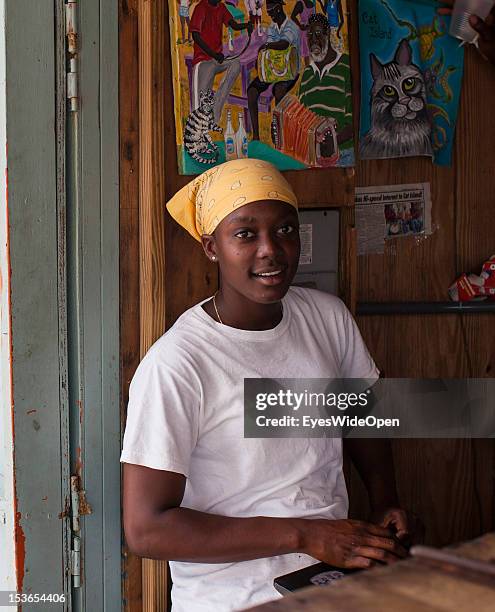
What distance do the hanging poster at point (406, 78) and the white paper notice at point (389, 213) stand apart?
0.41 ft

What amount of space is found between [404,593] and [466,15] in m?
2.47

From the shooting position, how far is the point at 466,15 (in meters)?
2.63

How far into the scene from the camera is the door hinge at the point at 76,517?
75.0 inches

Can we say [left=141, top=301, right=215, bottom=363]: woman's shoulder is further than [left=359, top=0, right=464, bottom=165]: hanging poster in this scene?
No

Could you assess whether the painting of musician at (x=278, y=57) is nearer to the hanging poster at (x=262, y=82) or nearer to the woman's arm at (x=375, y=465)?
the hanging poster at (x=262, y=82)

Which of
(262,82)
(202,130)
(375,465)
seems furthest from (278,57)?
(375,465)

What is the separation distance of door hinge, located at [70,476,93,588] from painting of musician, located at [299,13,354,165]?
113 cm

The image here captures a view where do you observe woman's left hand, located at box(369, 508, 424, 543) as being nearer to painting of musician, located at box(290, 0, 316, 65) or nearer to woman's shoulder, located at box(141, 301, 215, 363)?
woman's shoulder, located at box(141, 301, 215, 363)

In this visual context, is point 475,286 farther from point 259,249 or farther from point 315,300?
point 259,249

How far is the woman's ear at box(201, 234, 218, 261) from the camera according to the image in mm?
1857

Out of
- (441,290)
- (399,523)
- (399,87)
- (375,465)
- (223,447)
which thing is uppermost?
(399,87)

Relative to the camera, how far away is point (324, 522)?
5.72 ft

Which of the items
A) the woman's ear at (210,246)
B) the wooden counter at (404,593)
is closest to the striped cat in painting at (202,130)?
the woman's ear at (210,246)

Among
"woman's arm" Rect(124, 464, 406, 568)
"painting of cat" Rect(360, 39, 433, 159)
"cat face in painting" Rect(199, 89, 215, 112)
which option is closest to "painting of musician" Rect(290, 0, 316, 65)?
"cat face in painting" Rect(199, 89, 215, 112)
